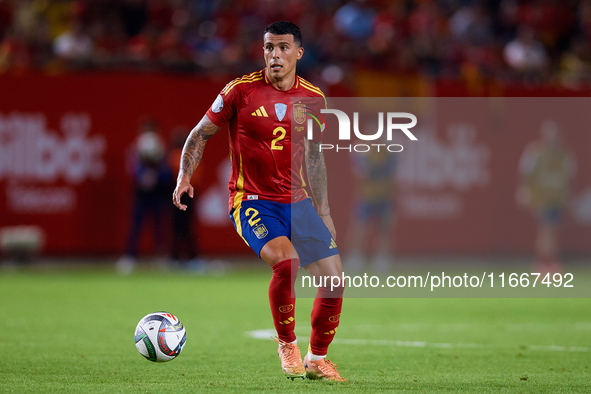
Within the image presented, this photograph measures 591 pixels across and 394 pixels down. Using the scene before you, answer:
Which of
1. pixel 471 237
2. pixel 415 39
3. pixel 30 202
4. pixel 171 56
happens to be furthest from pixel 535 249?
pixel 30 202

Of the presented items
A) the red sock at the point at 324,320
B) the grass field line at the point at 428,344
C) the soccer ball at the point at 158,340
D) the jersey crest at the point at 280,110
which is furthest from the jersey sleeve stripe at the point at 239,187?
the grass field line at the point at 428,344

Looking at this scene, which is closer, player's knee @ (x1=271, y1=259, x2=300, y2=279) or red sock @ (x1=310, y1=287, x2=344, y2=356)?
player's knee @ (x1=271, y1=259, x2=300, y2=279)

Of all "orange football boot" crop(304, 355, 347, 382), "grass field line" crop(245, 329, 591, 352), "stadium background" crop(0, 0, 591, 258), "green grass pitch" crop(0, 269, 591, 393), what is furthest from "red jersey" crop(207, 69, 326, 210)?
"stadium background" crop(0, 0, 591, 258)

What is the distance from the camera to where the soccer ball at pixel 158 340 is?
6.23m

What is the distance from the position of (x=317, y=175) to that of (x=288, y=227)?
1.67 feet

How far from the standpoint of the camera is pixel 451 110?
18.0m

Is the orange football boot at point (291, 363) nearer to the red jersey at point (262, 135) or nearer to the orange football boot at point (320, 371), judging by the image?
the orange football boot at point (320, 371)

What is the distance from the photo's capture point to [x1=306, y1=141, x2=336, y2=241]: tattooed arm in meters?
6.37

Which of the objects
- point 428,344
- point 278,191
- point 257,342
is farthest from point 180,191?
point 428,344

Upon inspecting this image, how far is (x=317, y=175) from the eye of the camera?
20.9 ft

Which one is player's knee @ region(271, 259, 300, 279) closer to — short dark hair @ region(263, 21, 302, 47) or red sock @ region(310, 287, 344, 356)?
red sock @ region(310, 287, 344, 356)

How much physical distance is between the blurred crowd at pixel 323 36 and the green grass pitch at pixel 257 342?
4.77 metres

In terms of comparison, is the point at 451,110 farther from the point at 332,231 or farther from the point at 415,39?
the point at 332,231

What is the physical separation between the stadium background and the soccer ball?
8.03 m
